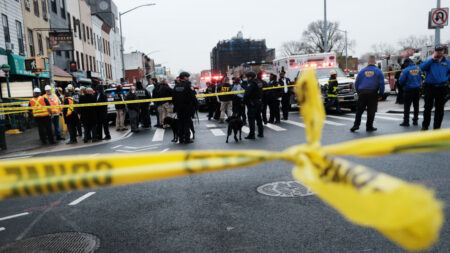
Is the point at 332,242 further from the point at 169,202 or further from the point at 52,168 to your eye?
the point at 52,168

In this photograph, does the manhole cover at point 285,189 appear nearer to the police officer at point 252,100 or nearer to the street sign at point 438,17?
the police officer at point 252,100

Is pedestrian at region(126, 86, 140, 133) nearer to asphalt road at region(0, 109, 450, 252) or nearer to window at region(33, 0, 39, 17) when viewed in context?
asphalt road at region(0, 109, 450, 252)

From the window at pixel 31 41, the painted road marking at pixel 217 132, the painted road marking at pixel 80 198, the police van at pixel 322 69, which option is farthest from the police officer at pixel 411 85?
the window at pixel 31 41

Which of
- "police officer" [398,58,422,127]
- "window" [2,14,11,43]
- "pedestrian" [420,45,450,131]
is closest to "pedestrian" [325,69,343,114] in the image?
"police officer" [398,58,422,127]

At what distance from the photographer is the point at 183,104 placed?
10383mm

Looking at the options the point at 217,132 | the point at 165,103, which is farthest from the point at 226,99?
the point at 217,132

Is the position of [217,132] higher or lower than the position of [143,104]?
lower

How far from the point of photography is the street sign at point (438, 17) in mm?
13328

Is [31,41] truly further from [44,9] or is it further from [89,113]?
[89,113]

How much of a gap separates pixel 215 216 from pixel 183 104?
21.0 ft

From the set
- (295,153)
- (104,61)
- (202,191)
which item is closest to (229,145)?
(202,191)

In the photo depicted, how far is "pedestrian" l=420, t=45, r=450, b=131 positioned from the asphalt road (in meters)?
2.71

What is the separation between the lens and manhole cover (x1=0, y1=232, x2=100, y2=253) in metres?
3.61

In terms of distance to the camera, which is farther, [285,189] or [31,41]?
[31,41]
